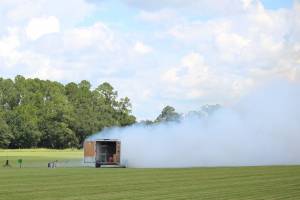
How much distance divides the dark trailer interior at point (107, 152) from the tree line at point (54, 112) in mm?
99554

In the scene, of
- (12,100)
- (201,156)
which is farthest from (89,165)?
(12,100)

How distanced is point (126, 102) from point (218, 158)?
446 feet

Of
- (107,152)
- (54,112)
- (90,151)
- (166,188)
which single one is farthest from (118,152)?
(54,112)

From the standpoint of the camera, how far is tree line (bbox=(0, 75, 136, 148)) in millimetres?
153625

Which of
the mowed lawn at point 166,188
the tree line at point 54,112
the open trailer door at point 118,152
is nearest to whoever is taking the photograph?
the mowed lawn at point 166,188

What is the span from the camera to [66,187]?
83.7 feet

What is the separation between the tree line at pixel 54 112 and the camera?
504ft

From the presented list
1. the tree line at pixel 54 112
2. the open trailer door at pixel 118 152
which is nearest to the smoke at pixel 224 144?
the open trailer door at pixel 118 152

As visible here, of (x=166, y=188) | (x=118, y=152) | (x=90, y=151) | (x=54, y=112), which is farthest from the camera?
(x=54, y=112)

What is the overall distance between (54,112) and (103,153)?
381ft

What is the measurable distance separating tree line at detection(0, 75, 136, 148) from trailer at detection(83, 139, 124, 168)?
3917 inches

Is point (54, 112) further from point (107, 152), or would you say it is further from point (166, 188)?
point (166, 188)

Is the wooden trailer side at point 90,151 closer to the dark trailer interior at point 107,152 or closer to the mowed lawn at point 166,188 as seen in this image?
the dark trailer interior at point 107,152

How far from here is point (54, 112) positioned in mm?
165750
